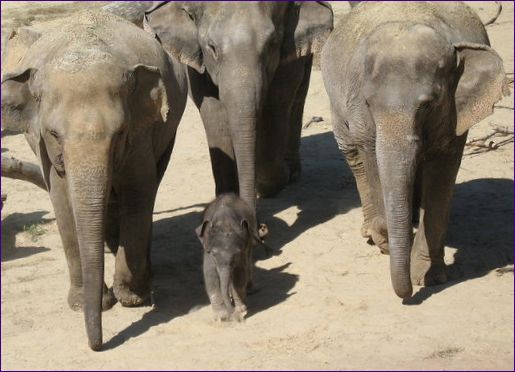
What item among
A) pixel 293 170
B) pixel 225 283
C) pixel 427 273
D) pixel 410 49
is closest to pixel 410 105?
pixel 410 49

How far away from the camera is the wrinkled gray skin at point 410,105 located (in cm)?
606

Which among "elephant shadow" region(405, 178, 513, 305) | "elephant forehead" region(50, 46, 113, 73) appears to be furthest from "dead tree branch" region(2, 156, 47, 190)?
"elephant shadow" region(405, 178, 513, 305)

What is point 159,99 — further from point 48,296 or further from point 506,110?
point 506,110

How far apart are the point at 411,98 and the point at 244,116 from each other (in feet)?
6.00

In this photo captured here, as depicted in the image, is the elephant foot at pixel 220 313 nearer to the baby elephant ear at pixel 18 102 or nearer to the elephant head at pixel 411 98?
the elephant head at pixel 411 98

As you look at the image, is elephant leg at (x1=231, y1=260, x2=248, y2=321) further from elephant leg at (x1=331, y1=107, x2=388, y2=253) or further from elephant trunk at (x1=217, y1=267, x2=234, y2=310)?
elephant leg at (x1=331, y1=107, x2=388, y2=253)

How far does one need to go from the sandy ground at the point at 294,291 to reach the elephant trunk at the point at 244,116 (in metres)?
0.63

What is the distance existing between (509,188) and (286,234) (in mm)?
1925

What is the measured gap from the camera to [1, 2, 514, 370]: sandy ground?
5887 millimetres

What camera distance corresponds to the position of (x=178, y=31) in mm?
8258

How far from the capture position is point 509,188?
345 inches

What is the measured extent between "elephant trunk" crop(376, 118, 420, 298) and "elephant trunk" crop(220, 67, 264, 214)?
1.67 meters

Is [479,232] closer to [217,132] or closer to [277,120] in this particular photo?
[277,120]

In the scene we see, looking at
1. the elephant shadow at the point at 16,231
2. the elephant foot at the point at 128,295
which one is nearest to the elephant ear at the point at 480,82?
the elephant foot at the point at 128,295
